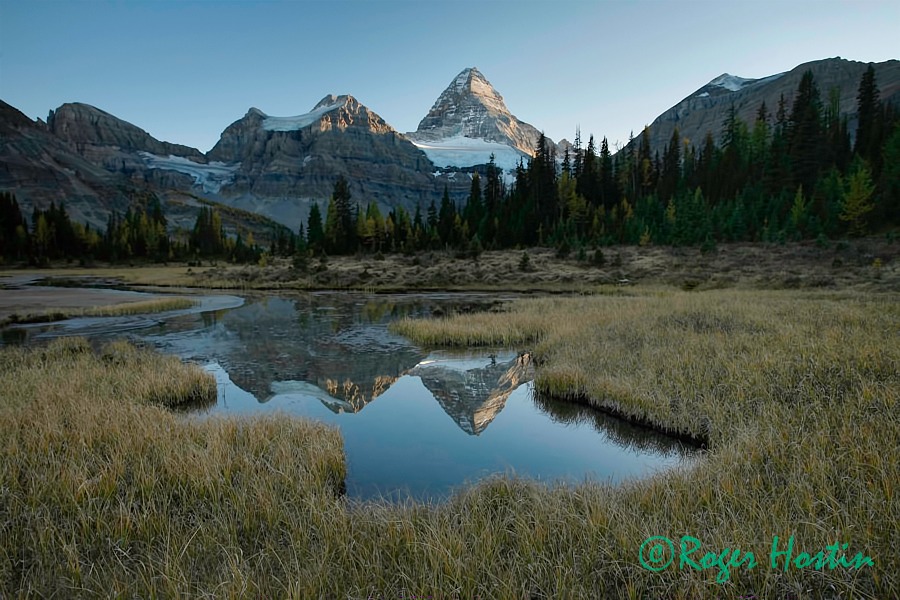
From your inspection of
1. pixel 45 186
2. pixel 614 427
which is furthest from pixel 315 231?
pixel 45 186

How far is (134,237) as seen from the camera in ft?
304

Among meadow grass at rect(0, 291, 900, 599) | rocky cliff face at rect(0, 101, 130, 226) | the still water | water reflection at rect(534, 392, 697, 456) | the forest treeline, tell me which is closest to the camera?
meadow grass at rect(0, 291, 900, 599)

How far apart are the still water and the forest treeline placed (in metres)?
39.9

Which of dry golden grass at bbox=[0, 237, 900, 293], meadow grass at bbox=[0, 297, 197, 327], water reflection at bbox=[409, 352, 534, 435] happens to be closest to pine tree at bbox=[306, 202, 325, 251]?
dry golden grass at bbox=[0, 237, 900, 293]

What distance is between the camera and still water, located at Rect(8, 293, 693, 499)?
25.8ft

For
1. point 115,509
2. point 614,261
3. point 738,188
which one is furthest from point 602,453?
point 738,188

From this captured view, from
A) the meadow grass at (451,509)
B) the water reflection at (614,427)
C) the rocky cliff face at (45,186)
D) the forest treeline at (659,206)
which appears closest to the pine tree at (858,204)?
the forest treeline at (659,206)

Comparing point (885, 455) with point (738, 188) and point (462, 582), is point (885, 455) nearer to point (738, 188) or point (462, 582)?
point (462, 582)

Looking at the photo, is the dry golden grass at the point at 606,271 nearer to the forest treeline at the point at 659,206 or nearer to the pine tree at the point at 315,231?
the forest treeline at the point at 659,206

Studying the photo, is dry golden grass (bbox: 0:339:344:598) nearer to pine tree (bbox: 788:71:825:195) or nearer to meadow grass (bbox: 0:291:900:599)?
meadow grass (bbox: 0:291:900:599)

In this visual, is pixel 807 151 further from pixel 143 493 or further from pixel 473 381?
pixel 143 493

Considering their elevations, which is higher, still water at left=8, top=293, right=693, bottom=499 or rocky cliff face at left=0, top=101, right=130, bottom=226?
rocky cliff face at left=0, top=101, right=130, bottom=226

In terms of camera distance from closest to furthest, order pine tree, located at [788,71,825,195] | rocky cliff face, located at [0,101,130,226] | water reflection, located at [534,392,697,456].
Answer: water reflection, located at [534,392,697,456]
pine tree, located at [788,71,825,195]
rocky cliff face, located at [0,101,130,226]

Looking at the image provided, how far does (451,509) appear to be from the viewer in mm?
5504
